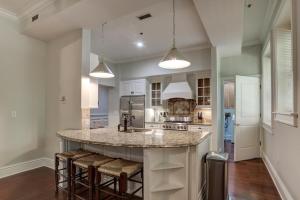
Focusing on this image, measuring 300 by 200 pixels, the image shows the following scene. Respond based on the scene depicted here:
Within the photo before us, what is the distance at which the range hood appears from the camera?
5098 millimetres

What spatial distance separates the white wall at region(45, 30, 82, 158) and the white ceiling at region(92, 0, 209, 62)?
2.40 feet

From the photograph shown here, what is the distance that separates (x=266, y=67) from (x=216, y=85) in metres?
1.44

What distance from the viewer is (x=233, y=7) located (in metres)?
2.54

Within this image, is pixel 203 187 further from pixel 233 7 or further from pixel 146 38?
pixel 146 38

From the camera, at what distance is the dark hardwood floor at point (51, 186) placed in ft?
8.58

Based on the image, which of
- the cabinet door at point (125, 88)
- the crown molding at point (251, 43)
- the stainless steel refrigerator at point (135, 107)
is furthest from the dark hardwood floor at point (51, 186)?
the cabinet door at point (125, 88)

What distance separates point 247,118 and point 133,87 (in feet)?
11.7

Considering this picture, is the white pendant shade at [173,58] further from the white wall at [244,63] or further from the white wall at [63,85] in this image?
the white wall at [244,63]

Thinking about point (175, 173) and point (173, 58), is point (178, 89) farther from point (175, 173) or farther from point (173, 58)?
point (175, 173)

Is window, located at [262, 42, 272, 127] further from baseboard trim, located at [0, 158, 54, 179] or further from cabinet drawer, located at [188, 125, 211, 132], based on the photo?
baseboard trim, located at [0, 158, 54, 179]

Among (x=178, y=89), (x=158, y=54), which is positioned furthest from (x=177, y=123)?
(x=158, y=54)

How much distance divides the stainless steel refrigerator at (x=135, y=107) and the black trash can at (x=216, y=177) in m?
3.64

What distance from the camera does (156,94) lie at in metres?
6.02

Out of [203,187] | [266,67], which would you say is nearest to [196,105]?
[266,67]
